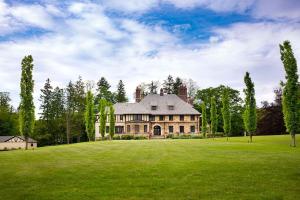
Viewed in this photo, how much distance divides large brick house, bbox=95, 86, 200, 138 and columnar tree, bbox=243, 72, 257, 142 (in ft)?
99.7

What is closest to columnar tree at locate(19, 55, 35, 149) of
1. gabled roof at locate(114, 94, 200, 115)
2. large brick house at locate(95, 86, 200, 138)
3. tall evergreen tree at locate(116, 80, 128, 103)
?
large brick house at locate(95, 86, 200, 138)

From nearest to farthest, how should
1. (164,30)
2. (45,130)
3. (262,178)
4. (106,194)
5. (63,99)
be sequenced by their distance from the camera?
(106,194), (262,178), (164,30), (45,130), (63,99)

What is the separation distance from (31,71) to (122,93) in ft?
207

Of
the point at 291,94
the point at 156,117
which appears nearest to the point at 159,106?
the point at 156,117

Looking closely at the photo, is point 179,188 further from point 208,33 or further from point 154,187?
point 208,33

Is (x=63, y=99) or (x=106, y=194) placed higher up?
(x=63, y=99)

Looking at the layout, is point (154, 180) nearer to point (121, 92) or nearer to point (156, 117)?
point (156, 117)

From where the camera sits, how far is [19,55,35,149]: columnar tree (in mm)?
33000

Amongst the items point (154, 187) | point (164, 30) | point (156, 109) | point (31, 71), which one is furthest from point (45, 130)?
point (154, 187)

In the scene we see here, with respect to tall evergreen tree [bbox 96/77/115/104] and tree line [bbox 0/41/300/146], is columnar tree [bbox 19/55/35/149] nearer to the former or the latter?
tree line [bbox 0/41/300/146]

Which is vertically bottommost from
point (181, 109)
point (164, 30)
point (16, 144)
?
point (16, 144)

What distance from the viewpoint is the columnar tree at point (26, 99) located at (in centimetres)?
3300

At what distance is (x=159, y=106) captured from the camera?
229ft

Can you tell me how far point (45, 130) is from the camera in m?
74.1
